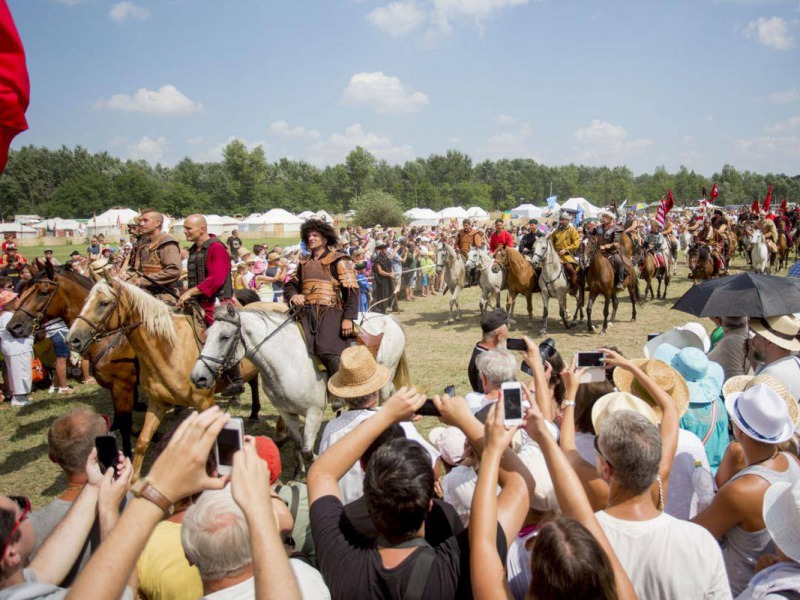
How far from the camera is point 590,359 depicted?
3.01 meters

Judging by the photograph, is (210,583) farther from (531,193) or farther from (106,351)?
(531,193)

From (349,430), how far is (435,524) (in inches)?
51.4

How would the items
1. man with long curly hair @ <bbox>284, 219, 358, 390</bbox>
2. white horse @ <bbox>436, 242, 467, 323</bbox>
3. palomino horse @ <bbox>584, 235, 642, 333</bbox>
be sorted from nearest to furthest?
man with long curly hair @ <bbox>284, 219, 358, 390</bbox> → palomino horse @ <bbox>584, 235, 642, 333</bbox> → white horse @ <bbox>436, 242, 467, 323</bbox>

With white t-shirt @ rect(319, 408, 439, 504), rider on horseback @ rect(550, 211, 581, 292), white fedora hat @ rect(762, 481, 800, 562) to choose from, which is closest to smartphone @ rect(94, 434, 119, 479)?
white t-shirt @ rect(319, 408, 439, 504)

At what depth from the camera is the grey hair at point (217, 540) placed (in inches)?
59.7

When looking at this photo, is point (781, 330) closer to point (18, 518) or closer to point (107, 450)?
point (107, 450)

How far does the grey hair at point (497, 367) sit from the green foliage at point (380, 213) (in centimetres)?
5515

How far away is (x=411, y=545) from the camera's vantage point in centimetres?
164

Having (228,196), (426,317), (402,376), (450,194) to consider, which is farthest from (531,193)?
(402,376)

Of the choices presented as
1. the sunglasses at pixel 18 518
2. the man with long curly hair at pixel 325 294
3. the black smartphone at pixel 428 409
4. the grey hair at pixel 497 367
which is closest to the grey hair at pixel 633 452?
the black smartphone at pixel 428 409

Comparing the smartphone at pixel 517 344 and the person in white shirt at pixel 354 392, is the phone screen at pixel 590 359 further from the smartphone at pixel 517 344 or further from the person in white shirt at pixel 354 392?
the person in white shirt at pixel 354 392

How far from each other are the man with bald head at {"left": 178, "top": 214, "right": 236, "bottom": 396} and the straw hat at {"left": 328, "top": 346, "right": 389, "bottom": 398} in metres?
2.70

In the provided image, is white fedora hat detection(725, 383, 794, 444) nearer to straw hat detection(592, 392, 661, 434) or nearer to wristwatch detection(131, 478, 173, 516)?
straw hat detection(592, 392, 661, 434)

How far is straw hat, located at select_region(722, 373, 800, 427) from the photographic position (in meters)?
2.70
